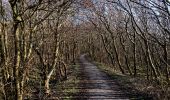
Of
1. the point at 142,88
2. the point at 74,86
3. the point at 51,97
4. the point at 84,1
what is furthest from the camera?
the point at 74,86

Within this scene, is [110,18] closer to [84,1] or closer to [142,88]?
[142,88]

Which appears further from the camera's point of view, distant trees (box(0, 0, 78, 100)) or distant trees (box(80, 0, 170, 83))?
distant trees (box(80, 0, 170, 83))

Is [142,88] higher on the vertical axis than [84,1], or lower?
lower

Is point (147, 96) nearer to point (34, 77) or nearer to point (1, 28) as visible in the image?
point (1, 28)

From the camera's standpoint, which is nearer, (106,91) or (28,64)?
(28,64)

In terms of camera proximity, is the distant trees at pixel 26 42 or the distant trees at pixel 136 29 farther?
the distant trees at pixel 136 29

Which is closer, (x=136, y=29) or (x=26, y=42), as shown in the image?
(x=26, y=42)

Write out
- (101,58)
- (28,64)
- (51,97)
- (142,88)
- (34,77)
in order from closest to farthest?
(28,64), (51,97), (142,88), (34,77), (101,58)

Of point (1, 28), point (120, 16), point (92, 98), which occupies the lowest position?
point (92, 98)

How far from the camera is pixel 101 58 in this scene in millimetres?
73938

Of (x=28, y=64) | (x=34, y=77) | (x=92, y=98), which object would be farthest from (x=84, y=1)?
(x=34, y=77)

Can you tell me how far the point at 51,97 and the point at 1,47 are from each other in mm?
4430

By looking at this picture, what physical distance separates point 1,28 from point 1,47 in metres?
2.49

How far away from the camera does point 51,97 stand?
2102cm
